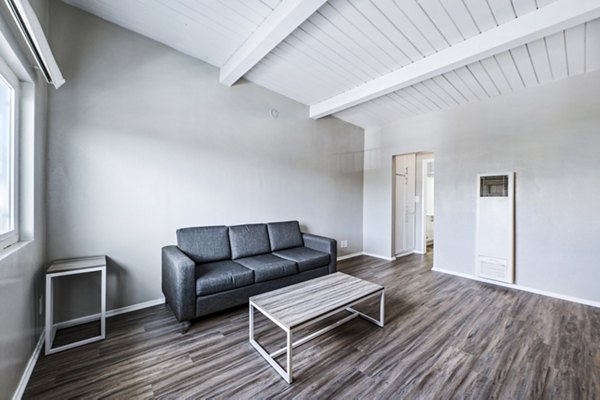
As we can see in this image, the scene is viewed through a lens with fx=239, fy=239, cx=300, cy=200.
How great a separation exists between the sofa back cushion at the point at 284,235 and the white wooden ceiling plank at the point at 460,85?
2904 millimetres

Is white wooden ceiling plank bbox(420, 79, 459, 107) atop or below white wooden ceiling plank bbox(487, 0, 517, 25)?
below

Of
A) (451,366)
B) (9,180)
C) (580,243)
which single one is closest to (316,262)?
(451,366)

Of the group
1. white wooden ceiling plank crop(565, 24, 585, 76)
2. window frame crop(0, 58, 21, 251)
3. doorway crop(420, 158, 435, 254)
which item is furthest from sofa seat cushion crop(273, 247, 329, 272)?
white wooden ceiling plank crop(565, 24, 585, 76)

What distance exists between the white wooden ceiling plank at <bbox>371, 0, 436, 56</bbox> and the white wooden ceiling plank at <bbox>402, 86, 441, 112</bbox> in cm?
91

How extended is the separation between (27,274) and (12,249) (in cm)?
32

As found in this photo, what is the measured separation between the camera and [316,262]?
315 cm

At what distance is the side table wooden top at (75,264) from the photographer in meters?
1.96

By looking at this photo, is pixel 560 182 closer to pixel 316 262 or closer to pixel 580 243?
pixel 580 243

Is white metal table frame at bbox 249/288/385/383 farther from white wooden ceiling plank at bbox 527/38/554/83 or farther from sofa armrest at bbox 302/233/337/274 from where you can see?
white wooden ceiling plank at bbox 527/38/554/83

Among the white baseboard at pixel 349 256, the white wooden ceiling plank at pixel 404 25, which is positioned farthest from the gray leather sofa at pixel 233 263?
the white wooden ceiling plank at pixel 404 25

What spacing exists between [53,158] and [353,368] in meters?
3.13

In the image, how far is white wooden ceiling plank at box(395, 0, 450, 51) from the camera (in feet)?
6.64

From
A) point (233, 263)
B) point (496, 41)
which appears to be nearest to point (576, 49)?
point (496, 41)

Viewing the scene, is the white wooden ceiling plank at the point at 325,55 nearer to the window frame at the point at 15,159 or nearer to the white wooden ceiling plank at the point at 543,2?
the white wooden ceiling plank at the point at 543,2
